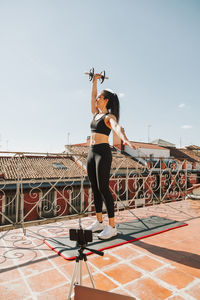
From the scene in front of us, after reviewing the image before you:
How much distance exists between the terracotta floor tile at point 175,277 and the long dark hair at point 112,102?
1931mm

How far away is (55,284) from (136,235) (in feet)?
4.79

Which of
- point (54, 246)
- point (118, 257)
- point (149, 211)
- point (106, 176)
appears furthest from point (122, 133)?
point (149, 211)

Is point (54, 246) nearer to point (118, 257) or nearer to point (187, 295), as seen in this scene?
point (118, 257)

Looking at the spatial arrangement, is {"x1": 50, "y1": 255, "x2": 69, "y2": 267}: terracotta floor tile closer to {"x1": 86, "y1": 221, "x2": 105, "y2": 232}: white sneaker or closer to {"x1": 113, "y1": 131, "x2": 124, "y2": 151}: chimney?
{"x1": 86, "y1": 221, "x2": 105, "y2": 232}: white sneaker

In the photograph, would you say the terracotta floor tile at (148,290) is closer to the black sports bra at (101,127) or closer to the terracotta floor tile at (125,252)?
the terracotta floor tile at (125,252)

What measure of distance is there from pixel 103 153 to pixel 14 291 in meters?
1.66

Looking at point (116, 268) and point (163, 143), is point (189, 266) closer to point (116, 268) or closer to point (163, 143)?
point (116, 268)

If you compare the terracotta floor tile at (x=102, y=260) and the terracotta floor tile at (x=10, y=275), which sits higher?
the terracotta floor tile at (x=10, y=275)

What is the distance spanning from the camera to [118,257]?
213 cm

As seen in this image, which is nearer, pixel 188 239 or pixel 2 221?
pixel 188 239

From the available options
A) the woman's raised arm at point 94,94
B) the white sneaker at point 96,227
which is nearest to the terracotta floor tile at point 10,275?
the white sneaker at point 96,227

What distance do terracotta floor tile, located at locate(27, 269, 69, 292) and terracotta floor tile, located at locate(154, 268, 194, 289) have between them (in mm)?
874

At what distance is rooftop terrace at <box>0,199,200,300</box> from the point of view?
5.09ft

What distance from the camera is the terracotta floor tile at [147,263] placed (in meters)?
1.93
